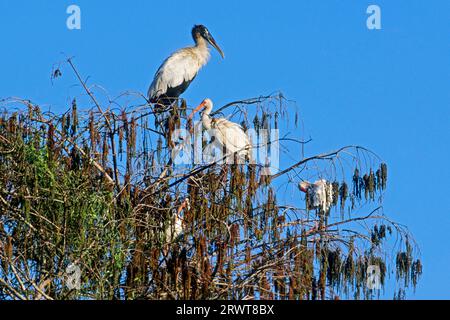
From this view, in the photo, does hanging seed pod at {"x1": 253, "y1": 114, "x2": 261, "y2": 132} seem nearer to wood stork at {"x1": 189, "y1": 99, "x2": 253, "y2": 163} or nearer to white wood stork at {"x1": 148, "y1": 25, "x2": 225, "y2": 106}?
wood stork at {"x1": 189, "y1": 99, "x2": 253, "y2": 163}

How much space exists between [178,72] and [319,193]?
6.54 m

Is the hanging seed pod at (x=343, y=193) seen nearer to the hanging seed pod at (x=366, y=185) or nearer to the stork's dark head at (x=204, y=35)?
the hanging seed pod at (x=366, y=185)

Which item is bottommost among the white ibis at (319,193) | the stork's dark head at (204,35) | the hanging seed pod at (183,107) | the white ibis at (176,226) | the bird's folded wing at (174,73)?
the white ibis at (176,226)

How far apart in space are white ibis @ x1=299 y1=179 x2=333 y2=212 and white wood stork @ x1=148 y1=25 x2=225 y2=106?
5374 mm

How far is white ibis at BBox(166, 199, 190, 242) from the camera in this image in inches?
517

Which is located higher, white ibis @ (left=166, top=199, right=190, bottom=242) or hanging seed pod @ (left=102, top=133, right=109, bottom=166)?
hanging seed pod @ (left=102, top=133, right=109, bottom=166)

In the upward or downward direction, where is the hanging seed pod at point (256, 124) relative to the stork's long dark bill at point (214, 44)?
downward

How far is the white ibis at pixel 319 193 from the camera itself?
1321 cm

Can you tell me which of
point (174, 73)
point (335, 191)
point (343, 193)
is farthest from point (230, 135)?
point (174, 73)

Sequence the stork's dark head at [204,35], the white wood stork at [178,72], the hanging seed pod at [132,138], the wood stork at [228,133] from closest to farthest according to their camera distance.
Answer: the hanging seed pod at [132,138] → the wood stork at [228,133] → the white wood stork at [178,72] → the stork's dark head at [204,35]

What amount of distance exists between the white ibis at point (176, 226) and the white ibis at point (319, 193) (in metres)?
1.17

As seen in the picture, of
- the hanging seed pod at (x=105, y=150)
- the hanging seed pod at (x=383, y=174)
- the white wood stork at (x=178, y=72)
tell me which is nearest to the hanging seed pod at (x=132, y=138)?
the hanging seed pod at (x=105, y=150)

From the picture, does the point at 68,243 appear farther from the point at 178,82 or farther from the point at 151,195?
the point at 178,82

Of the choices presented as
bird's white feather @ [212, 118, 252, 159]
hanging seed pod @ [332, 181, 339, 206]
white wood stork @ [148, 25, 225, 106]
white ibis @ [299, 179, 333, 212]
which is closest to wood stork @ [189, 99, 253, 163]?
bird's white feather @ [212, 118, 252, 159]
